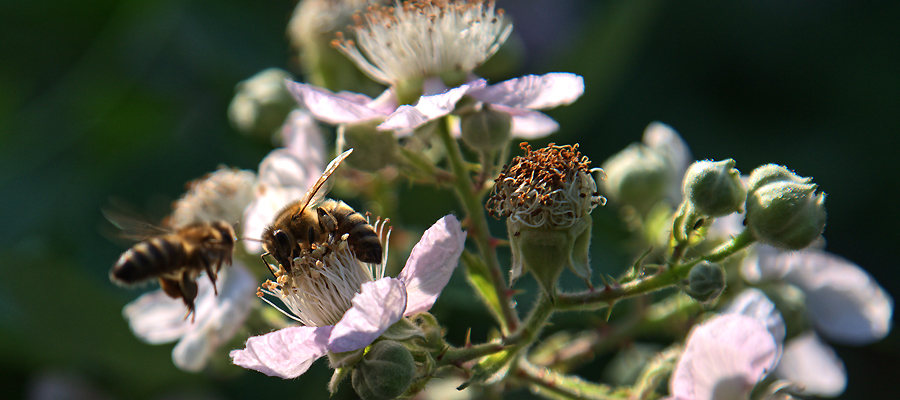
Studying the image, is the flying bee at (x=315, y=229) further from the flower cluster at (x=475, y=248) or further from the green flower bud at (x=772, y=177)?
the green flower bud at (x=772, y=177)

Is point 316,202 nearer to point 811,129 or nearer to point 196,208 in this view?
point 196,208

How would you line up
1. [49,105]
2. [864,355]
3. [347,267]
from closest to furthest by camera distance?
[347,267] → [864,355] → [49,105]

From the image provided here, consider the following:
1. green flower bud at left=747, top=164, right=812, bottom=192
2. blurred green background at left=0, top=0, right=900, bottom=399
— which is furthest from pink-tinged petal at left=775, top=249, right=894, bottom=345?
green flower bud at left=747, top=164, right=812, bottom=192

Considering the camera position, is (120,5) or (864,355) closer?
(864,355)

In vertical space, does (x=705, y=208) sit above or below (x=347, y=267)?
below

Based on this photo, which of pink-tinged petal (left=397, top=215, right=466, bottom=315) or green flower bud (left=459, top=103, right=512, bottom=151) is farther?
green flower bud (left=459, top=103, right=512, bottom=151)

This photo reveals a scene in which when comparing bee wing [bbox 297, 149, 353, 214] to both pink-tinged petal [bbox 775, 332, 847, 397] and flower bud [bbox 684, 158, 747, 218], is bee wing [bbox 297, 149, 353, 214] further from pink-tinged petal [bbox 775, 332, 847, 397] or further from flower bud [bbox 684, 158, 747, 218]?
pink-tinged petal [bbox 775, 332, 847, 397]

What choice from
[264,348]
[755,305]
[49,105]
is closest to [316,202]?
[264,348]
